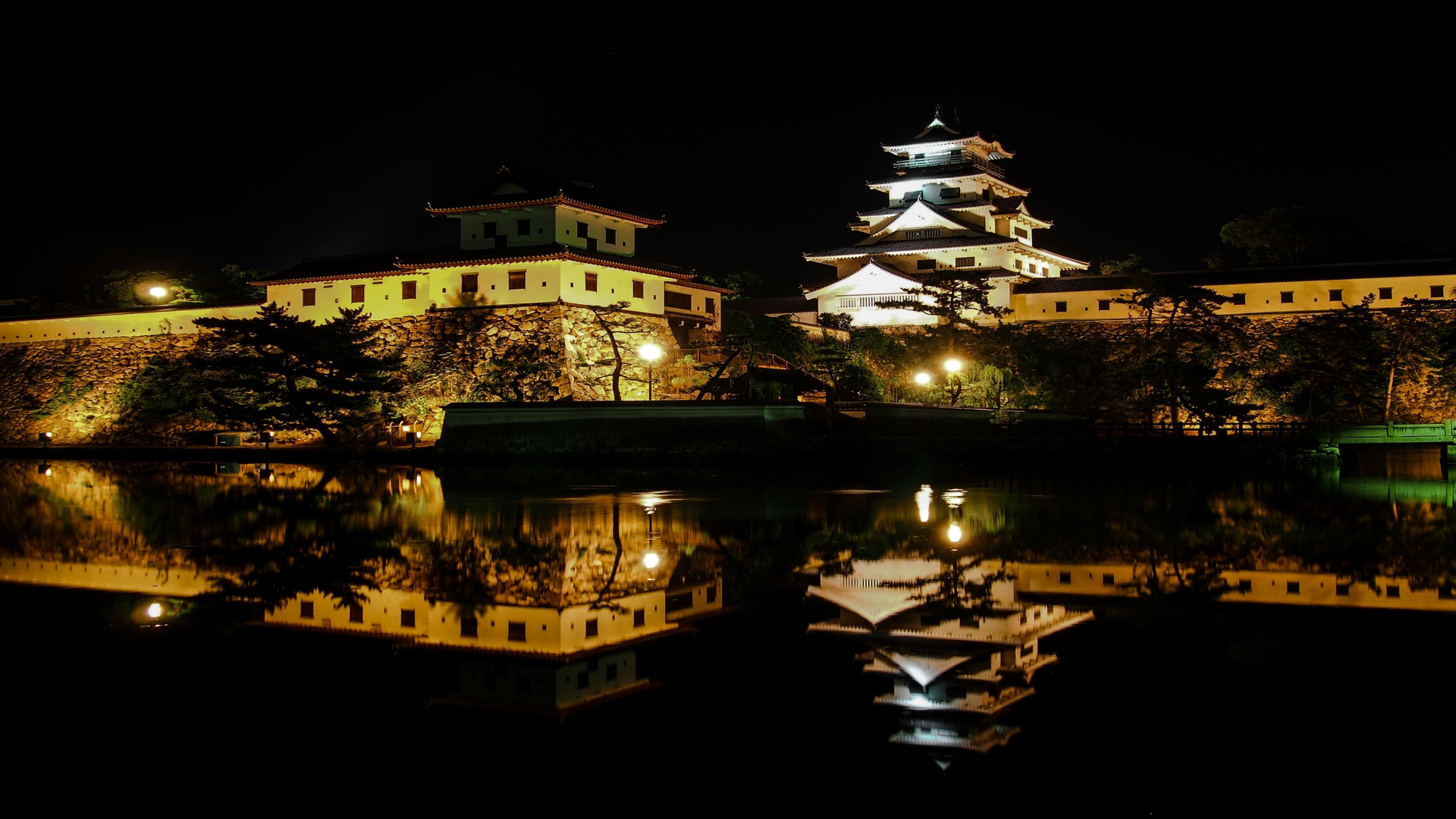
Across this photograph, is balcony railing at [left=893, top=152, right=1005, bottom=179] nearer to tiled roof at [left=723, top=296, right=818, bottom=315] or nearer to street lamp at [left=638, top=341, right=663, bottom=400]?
tiled roof at [left=723, top=296, right=818, bottom=315]

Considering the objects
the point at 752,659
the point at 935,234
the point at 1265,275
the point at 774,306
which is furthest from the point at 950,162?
the point at 752,659

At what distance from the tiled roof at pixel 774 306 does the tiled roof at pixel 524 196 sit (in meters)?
11.1

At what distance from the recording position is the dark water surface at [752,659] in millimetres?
6016

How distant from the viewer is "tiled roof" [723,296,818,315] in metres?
54.4

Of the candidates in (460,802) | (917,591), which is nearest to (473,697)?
(460,802)

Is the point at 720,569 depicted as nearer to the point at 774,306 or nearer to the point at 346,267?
the point at 346,267

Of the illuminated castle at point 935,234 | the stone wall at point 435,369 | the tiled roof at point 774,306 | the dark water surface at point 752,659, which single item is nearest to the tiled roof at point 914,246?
the illuminated castle at point 935,234

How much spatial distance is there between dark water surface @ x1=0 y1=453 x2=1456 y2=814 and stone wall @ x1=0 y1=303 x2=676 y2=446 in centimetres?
2367

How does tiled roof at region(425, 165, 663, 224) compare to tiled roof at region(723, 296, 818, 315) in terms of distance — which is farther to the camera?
tiled roof at region(723, 296, 818, 315)

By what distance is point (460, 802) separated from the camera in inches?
220

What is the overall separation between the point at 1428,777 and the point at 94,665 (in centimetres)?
809

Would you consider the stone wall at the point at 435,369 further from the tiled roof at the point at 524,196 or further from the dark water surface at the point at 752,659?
the dark water surface at the point at 752,659

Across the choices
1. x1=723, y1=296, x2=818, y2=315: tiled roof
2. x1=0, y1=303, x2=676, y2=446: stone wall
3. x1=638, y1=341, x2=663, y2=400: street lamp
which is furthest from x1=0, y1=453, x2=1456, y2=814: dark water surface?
x1=723, y1=296, x2=818, y2=315: tiled roof

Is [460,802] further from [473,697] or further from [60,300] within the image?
[60,300]
